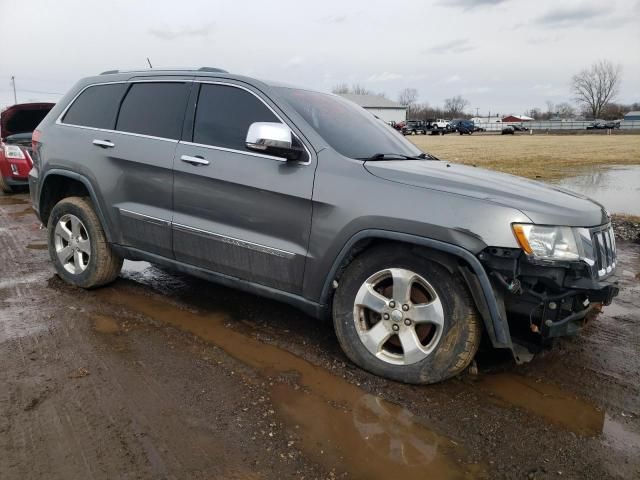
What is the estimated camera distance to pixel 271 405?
9.57 feet

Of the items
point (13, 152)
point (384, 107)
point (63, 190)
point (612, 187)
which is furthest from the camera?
point (384, 107)

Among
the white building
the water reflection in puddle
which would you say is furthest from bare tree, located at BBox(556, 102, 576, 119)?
the water reflection in puddle

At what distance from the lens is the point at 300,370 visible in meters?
3.34

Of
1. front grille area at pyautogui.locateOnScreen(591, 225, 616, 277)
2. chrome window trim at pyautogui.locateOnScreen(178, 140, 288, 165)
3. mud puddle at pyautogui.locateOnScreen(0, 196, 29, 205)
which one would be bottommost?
mud puddle at pyautogui.locateOnScreen(0, 196, 29, 205)

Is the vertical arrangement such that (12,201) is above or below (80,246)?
below

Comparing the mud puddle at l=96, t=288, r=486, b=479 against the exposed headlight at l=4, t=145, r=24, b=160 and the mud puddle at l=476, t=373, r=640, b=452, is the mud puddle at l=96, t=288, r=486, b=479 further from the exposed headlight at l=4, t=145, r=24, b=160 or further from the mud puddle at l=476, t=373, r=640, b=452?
the exposed headlight at l=4, t=145, r=24, b=160

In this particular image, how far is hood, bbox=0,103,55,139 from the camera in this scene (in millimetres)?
10491

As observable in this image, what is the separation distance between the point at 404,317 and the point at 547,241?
90 centimetres

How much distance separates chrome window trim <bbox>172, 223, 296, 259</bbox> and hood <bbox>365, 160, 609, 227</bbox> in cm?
79

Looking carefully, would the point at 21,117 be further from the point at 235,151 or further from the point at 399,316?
the point at 399,316

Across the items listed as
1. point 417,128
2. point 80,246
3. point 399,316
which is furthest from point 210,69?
point 417,128

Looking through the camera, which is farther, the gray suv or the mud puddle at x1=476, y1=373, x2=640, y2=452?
the gray suv

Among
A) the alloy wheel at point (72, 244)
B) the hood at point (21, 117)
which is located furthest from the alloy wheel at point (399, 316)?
the hood at point (21, 117)

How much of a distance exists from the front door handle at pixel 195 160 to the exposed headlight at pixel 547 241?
216 cm
